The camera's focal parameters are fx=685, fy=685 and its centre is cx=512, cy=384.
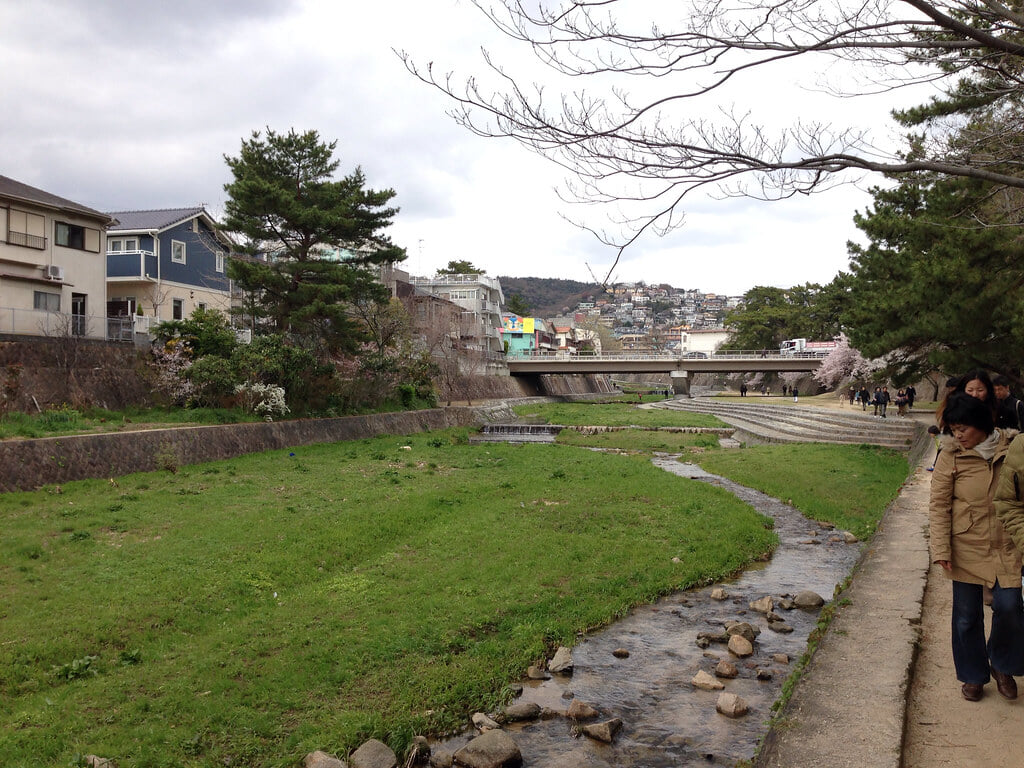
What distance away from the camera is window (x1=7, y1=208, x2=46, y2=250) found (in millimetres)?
24875

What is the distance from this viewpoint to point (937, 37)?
6.64 m

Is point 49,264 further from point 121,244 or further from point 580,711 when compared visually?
point 580,711

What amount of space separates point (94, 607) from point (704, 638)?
651 centimetres

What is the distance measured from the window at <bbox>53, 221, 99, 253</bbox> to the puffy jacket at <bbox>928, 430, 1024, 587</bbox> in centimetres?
3053

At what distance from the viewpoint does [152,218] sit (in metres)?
35.5

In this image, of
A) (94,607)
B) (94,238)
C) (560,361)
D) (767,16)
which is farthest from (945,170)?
(560,361)

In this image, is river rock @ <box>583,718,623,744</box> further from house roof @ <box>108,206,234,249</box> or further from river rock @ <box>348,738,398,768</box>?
house roof @ <box>108,206,234,249</box>

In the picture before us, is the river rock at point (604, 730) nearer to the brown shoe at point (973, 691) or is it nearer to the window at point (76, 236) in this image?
the brown shoe at point (973, 691)

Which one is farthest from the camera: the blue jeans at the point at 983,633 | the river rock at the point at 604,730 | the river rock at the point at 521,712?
the river rock at the point at 521,712

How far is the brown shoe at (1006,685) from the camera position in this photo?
4668mm

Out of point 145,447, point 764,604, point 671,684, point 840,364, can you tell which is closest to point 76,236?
point 145,447

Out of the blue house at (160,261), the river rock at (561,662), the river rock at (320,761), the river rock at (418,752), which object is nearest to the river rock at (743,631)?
the river rock at (561,662)

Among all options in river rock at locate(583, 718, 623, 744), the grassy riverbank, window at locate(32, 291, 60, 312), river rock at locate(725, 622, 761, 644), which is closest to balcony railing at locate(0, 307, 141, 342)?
window at locate(32, 291, 60, 312)

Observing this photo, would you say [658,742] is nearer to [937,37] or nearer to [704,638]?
[704,638]
